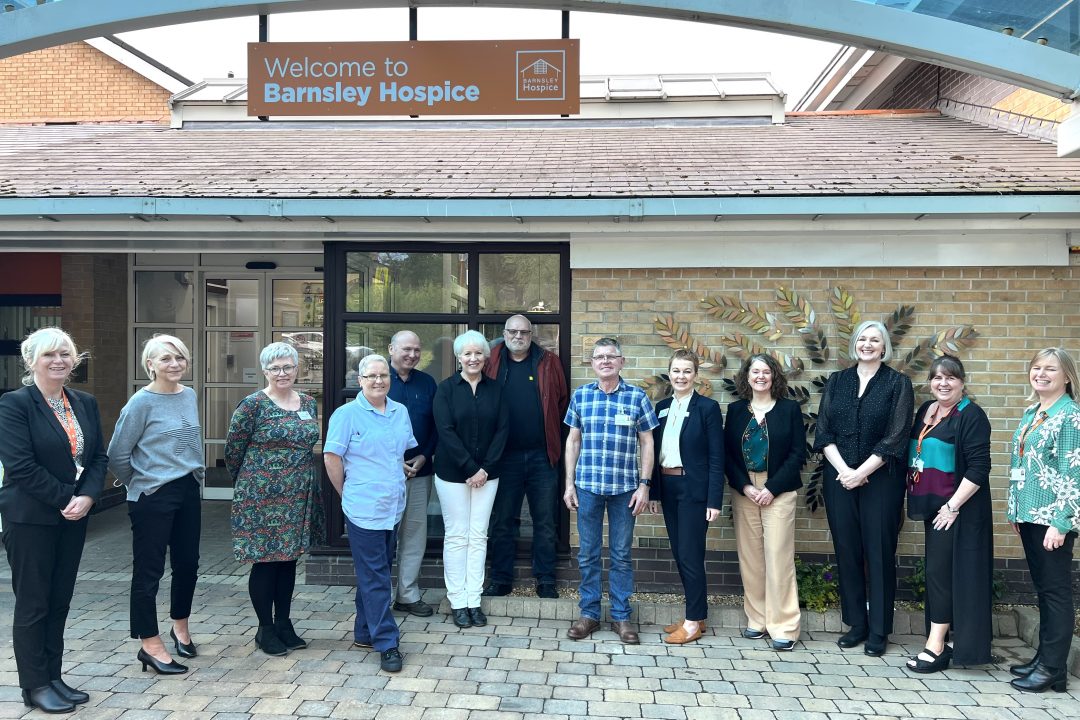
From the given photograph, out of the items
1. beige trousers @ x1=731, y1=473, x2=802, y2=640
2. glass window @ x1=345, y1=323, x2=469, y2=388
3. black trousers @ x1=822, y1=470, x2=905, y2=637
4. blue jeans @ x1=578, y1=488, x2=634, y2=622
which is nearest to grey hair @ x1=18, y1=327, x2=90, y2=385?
glass window @ x1=345, y1=323, x2=469, y2=388

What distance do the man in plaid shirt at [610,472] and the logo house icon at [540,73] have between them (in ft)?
6.04

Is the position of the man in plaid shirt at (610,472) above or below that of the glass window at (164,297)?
below

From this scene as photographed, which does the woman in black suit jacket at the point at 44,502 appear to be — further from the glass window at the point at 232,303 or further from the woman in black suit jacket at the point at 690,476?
the glass window at the point at 232,303

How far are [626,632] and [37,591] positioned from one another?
10.4 feet

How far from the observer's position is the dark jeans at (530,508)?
5148 millimetres

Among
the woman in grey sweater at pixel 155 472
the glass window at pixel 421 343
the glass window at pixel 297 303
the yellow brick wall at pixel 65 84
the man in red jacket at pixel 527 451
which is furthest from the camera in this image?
the yellow brick wall at pixel 65 84

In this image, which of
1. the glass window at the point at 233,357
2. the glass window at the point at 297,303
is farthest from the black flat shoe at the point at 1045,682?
the glass window at the point at 233,357

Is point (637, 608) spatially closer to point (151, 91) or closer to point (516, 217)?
point (516, 217)

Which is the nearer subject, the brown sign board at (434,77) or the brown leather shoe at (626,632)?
the brown leather shoe at (626,632)

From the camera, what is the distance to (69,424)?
374 centimetres

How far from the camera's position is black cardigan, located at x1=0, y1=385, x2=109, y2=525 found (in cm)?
351

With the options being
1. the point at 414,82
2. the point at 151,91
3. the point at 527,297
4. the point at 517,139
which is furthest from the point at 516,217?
the point at 151,91

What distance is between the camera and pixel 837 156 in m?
6.11

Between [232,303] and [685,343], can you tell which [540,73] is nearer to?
[685,343]
